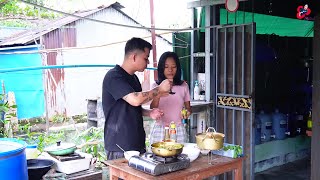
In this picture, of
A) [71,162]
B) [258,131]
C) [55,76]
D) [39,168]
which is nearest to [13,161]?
[39,168]

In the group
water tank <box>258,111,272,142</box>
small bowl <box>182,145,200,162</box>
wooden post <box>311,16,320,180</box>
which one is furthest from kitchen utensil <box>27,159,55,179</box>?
water tank <box>258,111,272,142</box>

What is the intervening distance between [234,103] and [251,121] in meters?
0.35

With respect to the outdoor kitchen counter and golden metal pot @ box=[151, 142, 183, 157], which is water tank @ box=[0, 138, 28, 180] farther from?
golden metal pot @ box=[151, 142, 183, 157]

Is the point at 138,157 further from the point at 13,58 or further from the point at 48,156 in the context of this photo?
the point at 13,58

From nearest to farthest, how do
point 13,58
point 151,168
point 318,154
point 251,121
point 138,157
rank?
point 151,168, point 138,157, point 318,154, point 251,121, point 13,58

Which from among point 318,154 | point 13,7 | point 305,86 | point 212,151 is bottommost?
point 318,154

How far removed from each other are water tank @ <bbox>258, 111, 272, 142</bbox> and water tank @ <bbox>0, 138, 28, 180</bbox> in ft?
11.9

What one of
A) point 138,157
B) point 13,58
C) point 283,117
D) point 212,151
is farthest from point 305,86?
point 13,58

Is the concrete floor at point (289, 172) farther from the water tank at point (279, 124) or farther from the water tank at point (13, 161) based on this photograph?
the water tank at point (13, 161)

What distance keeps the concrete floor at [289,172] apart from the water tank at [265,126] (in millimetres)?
502

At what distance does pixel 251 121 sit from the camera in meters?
4.38

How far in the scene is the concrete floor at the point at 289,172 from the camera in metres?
5.28

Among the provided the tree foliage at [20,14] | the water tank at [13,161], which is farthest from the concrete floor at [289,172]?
the tree foliage at [20,14]

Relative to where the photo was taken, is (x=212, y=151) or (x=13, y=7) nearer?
(x=212, y=151)
